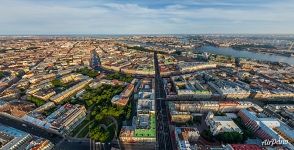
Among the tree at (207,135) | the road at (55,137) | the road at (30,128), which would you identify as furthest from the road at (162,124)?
the road at (30,128)

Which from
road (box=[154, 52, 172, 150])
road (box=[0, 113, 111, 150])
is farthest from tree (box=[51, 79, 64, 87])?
road (box=[154, 52, 172, 150])

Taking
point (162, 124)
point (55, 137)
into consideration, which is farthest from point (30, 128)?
point (162, 124)

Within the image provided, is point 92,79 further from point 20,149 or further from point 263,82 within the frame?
point 263,82

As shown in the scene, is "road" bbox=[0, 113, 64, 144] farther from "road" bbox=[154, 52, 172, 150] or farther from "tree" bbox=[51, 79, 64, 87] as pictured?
"tree" bbox=[51, 79, 64, 87]

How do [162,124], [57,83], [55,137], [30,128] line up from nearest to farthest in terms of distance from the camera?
[55,137] → [30,128] → [162,124] → [57,83]

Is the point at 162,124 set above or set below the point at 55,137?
above

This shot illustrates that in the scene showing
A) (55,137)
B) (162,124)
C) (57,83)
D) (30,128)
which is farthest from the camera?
(57,83)

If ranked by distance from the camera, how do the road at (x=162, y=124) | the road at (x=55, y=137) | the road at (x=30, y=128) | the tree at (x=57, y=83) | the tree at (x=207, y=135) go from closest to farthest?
the road at (x=55, y=137) < the road at (x=162, y=124) < the tree at (x=207, y=135) < the road at (x=30, y=128) < the tree at (x=57, y=83)

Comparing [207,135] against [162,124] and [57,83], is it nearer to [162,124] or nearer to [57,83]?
[162,124]

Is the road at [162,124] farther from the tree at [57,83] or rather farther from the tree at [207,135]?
the tree at [57,83]

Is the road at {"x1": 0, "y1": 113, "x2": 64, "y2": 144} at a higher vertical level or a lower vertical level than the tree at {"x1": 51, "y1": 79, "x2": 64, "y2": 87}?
lower

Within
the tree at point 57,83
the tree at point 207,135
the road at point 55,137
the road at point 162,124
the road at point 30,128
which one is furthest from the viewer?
the tree at point 57,83
